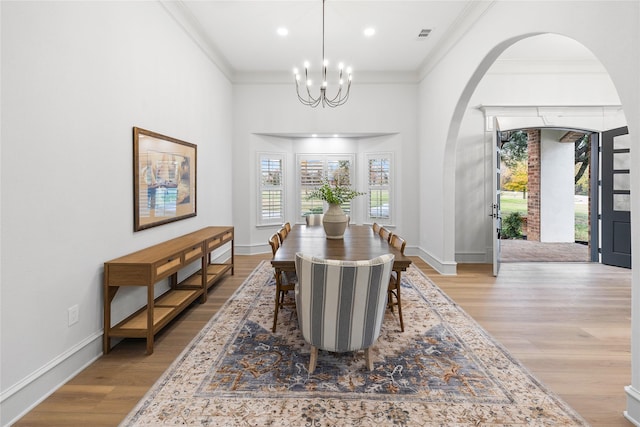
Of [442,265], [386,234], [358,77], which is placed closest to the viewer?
[386,234]

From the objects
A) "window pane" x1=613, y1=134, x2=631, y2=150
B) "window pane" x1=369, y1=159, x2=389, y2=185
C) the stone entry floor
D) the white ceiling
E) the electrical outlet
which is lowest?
the stone entry floor

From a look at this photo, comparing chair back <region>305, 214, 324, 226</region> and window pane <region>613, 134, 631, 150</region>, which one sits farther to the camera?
window pane <region>613, 134, 631, 150</region>

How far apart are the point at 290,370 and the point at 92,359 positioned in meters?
1.47

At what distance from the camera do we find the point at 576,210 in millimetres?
8922

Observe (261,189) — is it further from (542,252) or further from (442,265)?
(542,252)

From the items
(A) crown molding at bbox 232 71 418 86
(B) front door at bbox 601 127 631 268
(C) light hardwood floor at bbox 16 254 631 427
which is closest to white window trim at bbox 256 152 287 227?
(A) crown molding at bbox 232 71 418 86

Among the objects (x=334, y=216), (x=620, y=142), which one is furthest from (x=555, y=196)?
(x=334, y=216)

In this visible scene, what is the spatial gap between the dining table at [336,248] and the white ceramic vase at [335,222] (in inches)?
3.1

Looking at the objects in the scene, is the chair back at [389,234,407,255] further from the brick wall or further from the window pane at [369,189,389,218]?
the brick wall

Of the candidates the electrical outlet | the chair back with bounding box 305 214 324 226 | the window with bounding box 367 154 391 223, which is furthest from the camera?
the window with bounding box 367 154 391 223

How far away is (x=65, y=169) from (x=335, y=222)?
2.28 metres

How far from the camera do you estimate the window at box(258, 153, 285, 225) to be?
6352mm

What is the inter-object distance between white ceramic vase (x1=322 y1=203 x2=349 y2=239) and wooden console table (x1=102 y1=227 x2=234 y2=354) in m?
1.38

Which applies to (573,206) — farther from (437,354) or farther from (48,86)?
(48,86)
